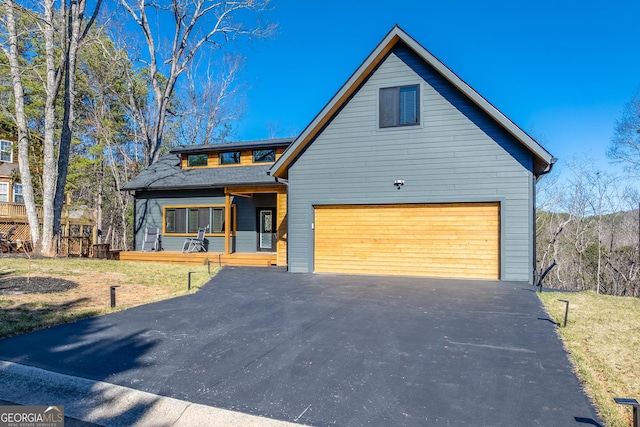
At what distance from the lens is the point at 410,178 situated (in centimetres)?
1027

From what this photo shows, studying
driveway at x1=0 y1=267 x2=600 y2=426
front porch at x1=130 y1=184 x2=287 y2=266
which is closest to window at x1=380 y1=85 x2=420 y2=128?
driveway at x1=0 y1=267 x2=600 y2=426

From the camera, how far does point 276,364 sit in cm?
411

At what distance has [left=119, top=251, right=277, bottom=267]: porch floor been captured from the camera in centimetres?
1309

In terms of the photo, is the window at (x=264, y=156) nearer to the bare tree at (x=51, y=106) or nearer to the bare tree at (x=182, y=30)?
the bare tree at (x=51, y=106)

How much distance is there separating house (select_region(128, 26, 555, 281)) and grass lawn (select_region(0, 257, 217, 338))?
381 cm

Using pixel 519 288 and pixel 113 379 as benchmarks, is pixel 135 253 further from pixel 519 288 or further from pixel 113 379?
pixel 519 288

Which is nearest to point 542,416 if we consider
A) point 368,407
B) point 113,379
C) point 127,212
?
point 368,407

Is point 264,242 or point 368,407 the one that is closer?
point 368,407

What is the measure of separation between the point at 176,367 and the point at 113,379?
60 cm

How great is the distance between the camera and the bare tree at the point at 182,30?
21609mm

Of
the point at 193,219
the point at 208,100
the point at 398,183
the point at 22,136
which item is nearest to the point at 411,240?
the point at 398,183

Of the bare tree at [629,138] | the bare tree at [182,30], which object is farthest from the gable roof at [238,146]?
the bare tree at [629,138]

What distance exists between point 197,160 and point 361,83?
951cm

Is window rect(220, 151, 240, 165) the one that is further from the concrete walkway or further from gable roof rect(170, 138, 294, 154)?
the concrete walkway
